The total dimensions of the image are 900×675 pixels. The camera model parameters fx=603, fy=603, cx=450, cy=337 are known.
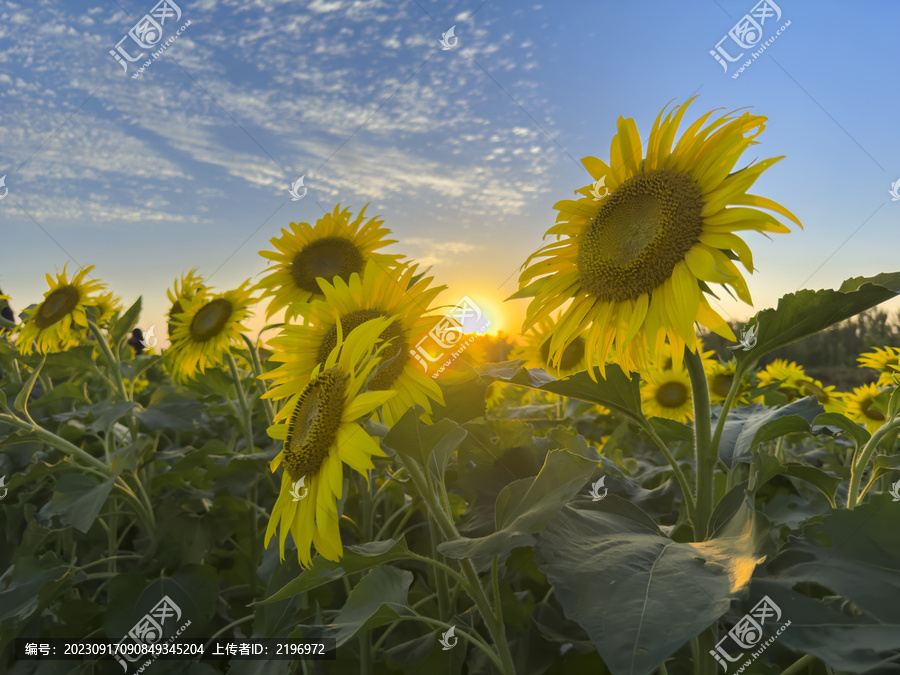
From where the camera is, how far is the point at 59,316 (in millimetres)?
3053

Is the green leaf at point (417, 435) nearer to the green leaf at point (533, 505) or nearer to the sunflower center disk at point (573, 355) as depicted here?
the green leaf at point (533, 505)

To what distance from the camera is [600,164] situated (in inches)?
50.2

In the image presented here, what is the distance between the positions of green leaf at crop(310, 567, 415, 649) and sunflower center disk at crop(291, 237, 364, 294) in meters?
1.37

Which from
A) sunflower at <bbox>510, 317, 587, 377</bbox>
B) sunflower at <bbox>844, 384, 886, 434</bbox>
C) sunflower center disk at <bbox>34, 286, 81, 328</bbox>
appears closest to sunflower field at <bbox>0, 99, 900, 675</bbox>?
sunflower at <bbox>510, 317, 587, 377</bbox>

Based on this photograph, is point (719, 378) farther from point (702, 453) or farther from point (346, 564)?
point (346, 564)

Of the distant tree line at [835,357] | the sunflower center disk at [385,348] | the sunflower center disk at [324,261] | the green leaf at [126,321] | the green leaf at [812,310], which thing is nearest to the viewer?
the green leaf at [812,310]

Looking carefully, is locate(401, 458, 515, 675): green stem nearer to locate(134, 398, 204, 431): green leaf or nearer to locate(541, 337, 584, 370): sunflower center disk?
locate(134, 398, 204, 431): green leaf

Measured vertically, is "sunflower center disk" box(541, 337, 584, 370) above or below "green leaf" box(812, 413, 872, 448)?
above

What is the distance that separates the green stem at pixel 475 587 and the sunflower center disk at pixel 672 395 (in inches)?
96.5

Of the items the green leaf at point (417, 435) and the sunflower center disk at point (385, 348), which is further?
the sunflower center disk at point (385, 348)

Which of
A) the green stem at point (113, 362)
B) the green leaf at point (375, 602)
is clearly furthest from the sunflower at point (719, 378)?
the green stem at point (113, 362)

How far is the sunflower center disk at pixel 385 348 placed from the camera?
1.22 metres

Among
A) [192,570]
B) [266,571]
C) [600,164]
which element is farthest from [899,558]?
[192,570]

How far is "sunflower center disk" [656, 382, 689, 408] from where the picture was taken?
3188 millimetres
